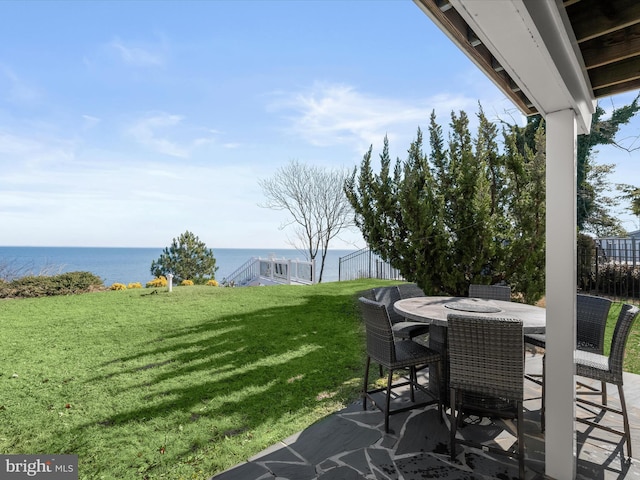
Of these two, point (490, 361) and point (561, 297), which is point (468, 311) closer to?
point (490, 361)

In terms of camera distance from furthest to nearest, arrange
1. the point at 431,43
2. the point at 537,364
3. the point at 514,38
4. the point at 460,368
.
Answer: the point at 431,43
the point at 537,364
the point at 460,368
the point at 514,38

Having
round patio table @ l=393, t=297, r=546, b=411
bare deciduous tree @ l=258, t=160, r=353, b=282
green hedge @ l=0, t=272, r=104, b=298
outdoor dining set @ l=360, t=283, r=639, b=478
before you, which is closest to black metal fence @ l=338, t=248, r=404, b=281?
bare deciduous tree @ l=258, t=160, r=353, b=282

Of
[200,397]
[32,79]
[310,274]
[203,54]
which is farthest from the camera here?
[310,274]

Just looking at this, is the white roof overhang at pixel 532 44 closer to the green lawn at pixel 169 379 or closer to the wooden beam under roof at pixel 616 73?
→ the wooden beam under roof at pixel 616 73

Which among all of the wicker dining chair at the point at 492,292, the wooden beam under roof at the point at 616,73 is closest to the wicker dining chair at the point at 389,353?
the wicker dining chair at the point at 492,292

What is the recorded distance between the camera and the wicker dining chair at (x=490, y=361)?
7.22 ft

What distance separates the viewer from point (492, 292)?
14.3 ft

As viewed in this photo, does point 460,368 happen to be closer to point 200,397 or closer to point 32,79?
point 200,397

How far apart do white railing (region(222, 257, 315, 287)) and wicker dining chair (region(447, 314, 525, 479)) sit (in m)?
10.9

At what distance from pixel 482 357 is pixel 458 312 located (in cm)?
78

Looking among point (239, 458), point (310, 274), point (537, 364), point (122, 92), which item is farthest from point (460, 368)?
point (122, 92)

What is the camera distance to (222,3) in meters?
5.99

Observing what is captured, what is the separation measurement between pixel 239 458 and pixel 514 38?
3.08m

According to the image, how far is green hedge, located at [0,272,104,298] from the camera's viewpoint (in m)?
8.81
